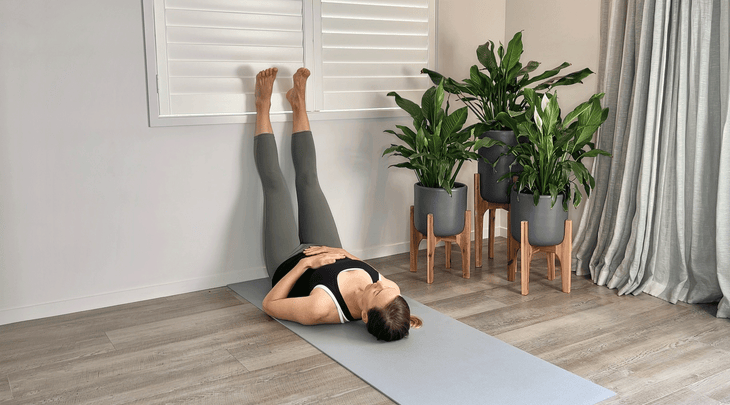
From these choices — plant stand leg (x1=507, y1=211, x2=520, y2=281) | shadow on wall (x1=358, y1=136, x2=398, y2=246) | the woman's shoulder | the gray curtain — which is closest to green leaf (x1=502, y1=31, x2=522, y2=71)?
the gray curtain

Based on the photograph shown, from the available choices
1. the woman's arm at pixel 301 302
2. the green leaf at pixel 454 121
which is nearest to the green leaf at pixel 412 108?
the green leaf at pixel 454 121

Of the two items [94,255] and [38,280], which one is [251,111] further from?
[38,280]

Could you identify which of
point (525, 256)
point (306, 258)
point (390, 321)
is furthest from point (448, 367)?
point (525, 256)

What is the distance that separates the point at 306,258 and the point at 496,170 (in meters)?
1.28

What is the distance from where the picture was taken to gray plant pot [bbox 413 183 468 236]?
3.31 meters

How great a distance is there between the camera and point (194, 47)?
3.11 meters

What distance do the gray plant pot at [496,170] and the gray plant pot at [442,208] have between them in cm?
23

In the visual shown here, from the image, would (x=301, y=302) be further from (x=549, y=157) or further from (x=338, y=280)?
(x=549, y=157)

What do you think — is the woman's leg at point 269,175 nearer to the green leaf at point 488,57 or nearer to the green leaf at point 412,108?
the green leaf at point 412,108

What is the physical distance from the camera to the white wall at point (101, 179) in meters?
2.75

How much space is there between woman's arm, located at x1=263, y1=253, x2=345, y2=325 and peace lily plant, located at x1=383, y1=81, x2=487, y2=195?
763mm

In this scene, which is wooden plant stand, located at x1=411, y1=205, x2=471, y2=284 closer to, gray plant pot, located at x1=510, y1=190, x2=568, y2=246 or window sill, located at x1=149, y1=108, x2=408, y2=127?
gray plant pot, located at x1=510, y1=190, x2=568, y2=246

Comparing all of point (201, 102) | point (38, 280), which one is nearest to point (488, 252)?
point (201, 102)

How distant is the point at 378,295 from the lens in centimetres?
245
